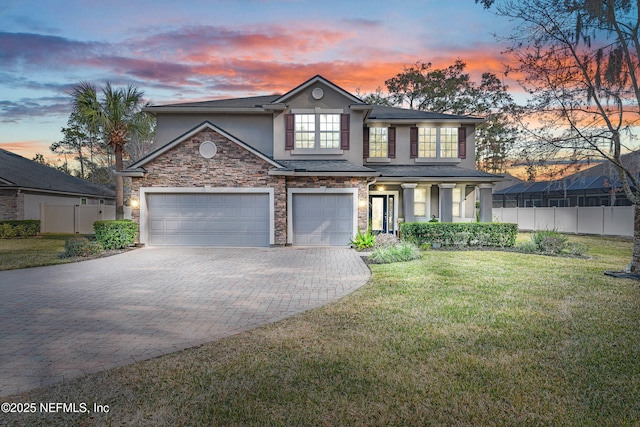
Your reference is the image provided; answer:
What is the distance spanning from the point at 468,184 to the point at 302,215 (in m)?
8.82

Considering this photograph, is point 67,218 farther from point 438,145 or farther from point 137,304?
point 438,145

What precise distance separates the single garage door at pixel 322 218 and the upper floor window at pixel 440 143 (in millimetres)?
6397

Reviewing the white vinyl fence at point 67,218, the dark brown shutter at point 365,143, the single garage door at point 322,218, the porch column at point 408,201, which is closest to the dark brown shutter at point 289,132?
the single garage door at point 322,218

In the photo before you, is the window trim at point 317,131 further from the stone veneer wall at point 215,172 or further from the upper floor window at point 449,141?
the upper floor window at point 449,141

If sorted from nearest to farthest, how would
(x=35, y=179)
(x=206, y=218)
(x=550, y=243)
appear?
(x=550, y=243)
(x=206, y=218)
(x=35, y=179)

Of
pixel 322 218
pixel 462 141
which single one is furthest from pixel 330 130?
pixel 462 141

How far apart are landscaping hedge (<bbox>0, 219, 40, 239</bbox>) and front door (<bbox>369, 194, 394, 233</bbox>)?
62.6 feet

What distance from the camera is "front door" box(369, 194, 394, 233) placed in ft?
62.7

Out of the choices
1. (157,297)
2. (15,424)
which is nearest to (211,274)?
(157,297)

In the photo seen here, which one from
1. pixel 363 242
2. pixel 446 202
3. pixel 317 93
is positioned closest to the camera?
pixel 363 242

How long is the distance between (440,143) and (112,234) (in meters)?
16.4

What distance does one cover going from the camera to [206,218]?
15258mm

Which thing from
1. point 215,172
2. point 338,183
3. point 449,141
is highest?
point 449,141

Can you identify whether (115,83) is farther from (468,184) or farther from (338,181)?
(468,184)
